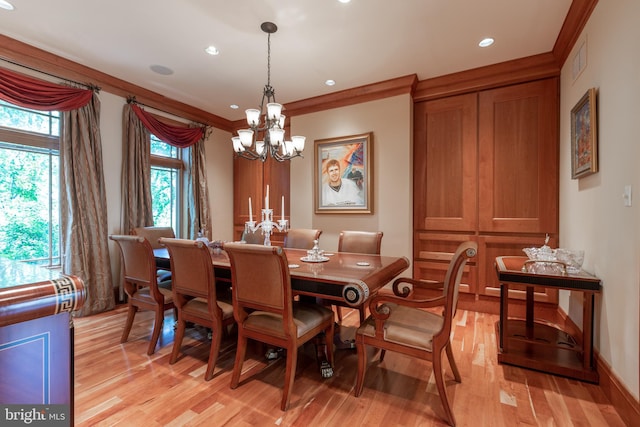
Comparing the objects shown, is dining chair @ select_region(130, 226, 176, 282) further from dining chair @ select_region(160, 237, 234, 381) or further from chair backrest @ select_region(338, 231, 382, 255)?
chair backrest @ select_region(338, 231, 382, 255)

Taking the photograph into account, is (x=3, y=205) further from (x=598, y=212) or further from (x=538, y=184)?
(x=538, y=184)

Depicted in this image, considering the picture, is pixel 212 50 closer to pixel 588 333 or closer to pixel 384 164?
pixel 384 164

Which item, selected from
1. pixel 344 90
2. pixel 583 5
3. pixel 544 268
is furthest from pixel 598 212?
pixel 344 90

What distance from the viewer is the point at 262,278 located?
1782mm

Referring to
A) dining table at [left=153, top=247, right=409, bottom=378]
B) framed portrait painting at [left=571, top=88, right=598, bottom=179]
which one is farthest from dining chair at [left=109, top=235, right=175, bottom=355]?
framed portrait painting at [left=571, top=88, right=598, bottom=179]

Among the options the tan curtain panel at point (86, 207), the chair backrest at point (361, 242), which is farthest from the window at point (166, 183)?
the chair backrest at point (361, 242)

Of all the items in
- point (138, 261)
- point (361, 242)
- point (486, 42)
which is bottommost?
point (138, 261)

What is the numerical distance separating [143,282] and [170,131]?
2.58 meters

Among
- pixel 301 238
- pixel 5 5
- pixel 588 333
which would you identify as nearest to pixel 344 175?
pixel 301 238

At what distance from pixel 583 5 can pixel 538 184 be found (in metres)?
1.64

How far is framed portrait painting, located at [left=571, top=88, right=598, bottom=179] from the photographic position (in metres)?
2.12

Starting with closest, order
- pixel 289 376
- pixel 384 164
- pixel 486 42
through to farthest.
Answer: pixel 289 376 < pixel 486 42 < pixel 384 164

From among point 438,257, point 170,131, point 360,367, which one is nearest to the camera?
point 360,367

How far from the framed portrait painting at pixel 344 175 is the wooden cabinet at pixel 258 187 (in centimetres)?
76
